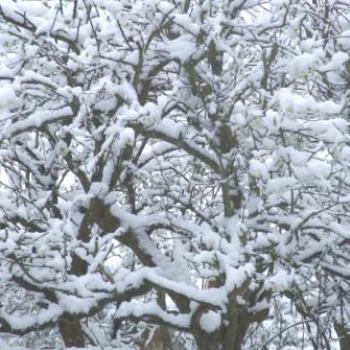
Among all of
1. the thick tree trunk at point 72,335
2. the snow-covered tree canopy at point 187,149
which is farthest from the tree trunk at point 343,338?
the thick tree trunk at point 72,335

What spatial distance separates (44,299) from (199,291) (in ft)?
4.67

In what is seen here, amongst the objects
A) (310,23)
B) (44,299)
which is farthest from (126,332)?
(310,23)

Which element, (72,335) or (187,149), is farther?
(72,335)

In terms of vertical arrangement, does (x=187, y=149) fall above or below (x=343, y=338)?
above

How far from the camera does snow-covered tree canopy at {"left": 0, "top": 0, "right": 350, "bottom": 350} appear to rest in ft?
12.9

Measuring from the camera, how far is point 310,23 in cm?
509

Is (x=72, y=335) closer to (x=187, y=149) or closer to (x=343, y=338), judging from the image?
(x=187, y=149)

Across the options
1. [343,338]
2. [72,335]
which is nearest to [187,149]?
[72,335]

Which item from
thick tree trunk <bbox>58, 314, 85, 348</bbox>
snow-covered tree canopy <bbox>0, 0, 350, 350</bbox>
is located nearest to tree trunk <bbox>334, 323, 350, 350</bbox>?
snow-covered tree canopy <bbox>0, 0, 350, 350</bbox>

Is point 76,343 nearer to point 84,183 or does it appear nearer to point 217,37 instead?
point 84,183

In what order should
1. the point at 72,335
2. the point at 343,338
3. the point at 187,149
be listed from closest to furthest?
the point at 187,149, the point at 343,338, the point at 72,335

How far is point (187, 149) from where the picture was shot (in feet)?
15.9

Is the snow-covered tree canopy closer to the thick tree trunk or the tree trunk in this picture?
the tree trunk

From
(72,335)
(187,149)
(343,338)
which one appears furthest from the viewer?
(72,335)
